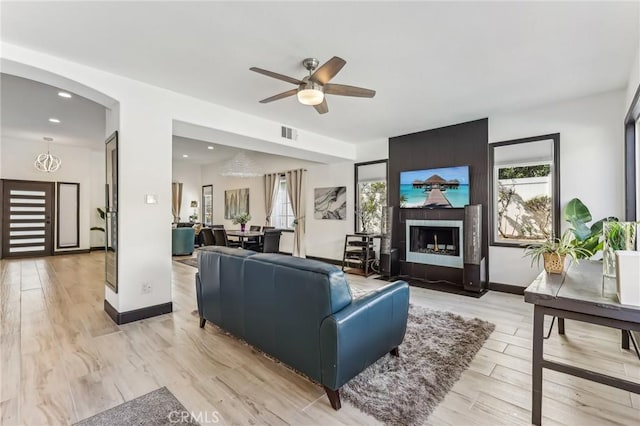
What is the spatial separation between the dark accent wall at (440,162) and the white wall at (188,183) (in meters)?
8.19

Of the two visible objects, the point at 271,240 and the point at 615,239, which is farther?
the point at 271,240

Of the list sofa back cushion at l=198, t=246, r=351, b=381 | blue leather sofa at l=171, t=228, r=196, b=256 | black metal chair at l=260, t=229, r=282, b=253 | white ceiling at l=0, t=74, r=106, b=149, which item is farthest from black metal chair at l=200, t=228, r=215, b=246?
sofa back cushion at l=198, t=246, r=351, b=381

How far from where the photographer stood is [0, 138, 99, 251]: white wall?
284 inches

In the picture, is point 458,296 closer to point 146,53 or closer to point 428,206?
point 428,206

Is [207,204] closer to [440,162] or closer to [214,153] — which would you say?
[214,153]

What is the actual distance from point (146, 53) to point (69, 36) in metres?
0.58

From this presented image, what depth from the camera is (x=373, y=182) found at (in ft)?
21.2

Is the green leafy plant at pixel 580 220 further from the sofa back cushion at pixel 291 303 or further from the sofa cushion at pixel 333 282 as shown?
the sofa back cushion at pixel 291 303

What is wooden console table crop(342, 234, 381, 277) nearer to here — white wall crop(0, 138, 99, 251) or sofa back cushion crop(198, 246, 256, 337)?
sofa back cushion crop(198, 246, 256, 337)

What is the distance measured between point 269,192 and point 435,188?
195 inches

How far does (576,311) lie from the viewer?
1.66 m

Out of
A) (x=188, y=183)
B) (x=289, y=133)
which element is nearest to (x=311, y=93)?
→ (x=289, y=133)

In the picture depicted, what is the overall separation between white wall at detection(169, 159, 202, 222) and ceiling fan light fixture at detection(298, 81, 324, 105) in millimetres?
9241

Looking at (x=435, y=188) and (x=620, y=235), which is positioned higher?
(x=435, y=188)
